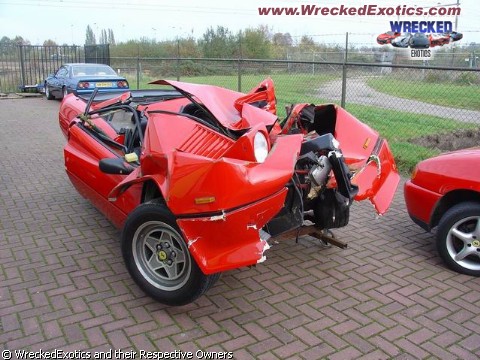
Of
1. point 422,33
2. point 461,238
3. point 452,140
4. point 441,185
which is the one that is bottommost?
point 461,238

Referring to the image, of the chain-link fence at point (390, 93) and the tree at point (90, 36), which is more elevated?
the tree at point (90, 36)

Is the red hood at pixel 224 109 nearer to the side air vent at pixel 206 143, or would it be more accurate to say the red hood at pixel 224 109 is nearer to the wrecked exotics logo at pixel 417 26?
the side air vent at pixel 206 143

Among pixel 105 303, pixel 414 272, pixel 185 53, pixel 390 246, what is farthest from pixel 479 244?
pixel 185 53

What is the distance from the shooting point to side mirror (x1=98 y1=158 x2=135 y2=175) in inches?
156

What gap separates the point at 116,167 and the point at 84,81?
12.3 m

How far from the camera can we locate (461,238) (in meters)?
4.11

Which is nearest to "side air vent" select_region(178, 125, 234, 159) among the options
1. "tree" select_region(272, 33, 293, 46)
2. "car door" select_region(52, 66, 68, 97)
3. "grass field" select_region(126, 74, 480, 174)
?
"grass field" select_region(126, 74, 480, 174)

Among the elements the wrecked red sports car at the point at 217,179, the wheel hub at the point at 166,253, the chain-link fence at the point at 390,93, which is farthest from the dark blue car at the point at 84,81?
the wheel hub at the point at 166,253

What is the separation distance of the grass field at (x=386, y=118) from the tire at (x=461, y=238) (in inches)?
134

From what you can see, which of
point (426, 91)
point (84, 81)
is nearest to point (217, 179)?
point (426, 91)

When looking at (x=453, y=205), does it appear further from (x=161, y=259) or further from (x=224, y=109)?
(x=161, y=259)

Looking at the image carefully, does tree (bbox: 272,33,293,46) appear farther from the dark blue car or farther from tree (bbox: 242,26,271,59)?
the dark blue car

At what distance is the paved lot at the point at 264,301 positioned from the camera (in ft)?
10.3

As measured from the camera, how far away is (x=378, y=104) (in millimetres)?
12305
